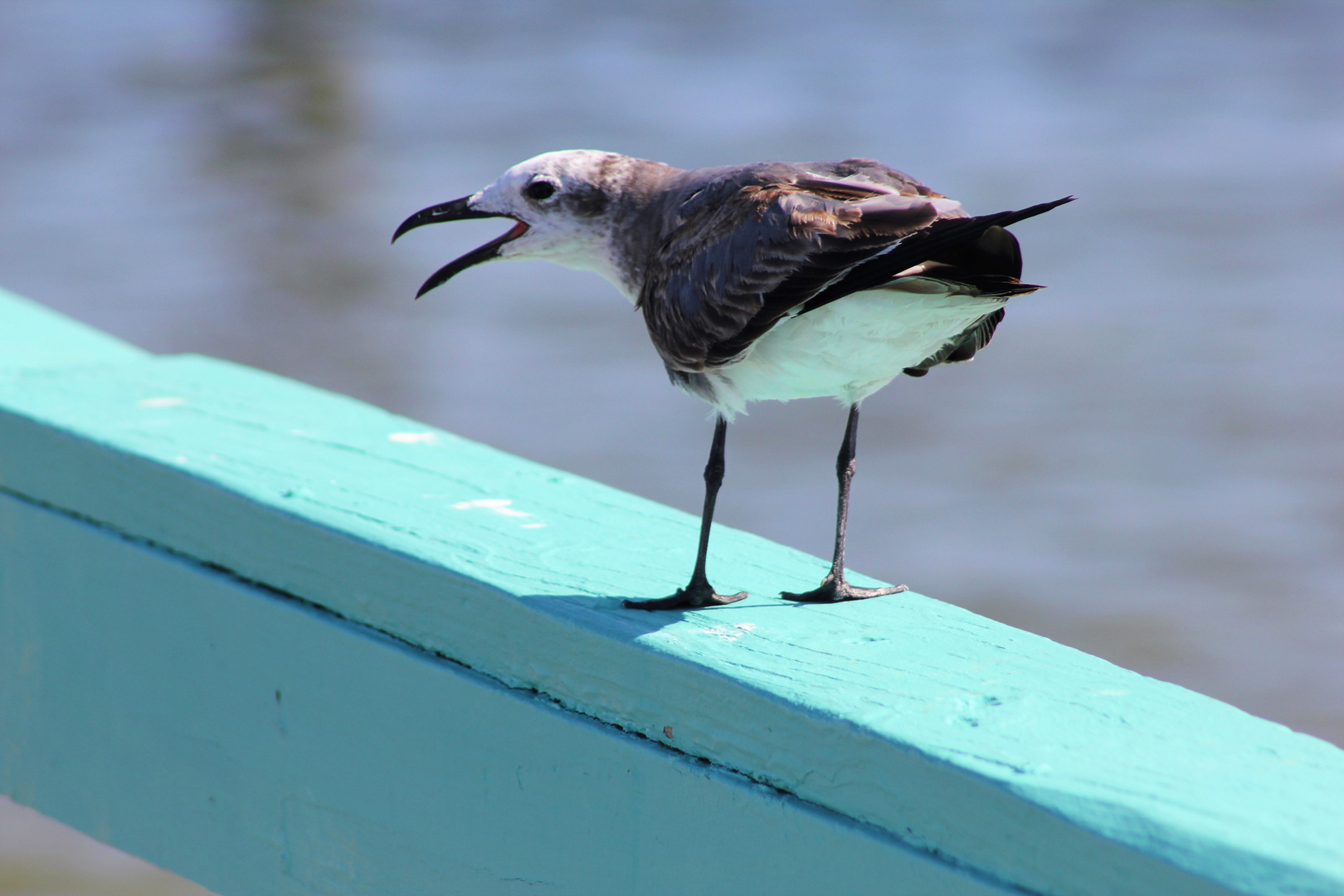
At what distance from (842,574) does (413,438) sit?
0.81m

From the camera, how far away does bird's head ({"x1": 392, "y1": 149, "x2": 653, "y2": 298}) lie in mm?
2328

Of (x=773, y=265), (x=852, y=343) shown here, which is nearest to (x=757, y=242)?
(x=773, y=265)

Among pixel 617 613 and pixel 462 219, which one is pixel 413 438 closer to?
pixel 462 219

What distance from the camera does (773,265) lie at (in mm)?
1978

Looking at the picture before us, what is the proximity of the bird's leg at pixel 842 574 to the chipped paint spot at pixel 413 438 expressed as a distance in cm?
71

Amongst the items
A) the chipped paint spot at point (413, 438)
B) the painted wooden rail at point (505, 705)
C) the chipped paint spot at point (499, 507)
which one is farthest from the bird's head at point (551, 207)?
the chipped paint spot at point (499, 507)

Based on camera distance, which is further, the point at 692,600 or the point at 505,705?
the point at 692,600

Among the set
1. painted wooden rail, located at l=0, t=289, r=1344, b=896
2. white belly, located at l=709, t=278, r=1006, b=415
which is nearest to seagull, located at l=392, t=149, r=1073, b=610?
white belly, located at l=709, t=278, r=1006, b=415

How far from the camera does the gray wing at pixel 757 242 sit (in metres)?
1.88

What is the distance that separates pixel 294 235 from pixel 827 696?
25.4 ft

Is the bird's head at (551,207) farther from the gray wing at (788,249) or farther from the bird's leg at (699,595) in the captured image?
the bird's leg at (699,595)

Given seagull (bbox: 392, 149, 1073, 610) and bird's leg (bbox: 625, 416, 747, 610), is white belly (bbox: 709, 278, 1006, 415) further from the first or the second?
bird's leg (bbox: 625, 416, 747, 610)

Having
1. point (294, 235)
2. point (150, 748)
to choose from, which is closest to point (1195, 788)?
point (150, 748)

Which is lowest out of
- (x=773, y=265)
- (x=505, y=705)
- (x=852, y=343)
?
(x=505, y=705)
